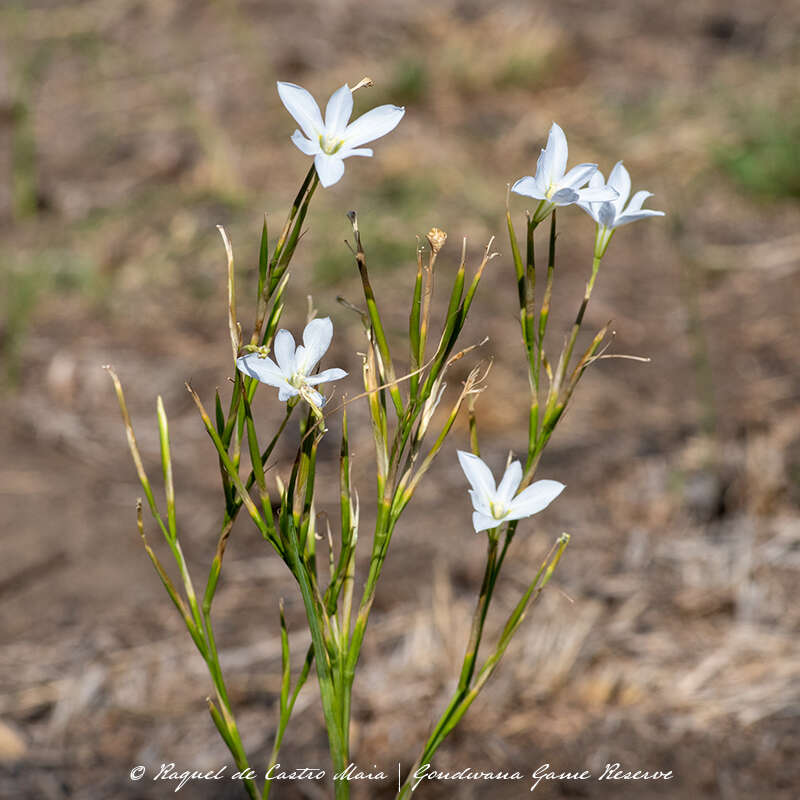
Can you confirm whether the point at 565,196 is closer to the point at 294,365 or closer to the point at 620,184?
the point at 620,184

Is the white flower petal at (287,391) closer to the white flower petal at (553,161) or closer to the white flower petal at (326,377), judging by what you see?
the white flower petal at (326,377)

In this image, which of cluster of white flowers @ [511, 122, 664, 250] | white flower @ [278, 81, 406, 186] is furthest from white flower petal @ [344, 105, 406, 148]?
cluster of white flowers @ [511, 122, 664, 250]

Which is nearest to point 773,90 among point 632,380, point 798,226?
point 798,226

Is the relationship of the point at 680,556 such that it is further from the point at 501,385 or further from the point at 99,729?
the point at 99,729

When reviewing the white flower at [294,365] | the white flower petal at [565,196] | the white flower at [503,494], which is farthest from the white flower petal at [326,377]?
the white flower petal at [565,196]

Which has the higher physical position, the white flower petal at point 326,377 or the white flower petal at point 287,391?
the white flower petal at point 326,377

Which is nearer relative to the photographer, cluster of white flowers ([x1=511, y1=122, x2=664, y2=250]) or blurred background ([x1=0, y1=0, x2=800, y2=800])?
cluster of white flowers ([x1=511, y1=122, x2=664, y2=250])

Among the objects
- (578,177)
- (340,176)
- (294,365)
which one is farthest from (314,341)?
(578,177)

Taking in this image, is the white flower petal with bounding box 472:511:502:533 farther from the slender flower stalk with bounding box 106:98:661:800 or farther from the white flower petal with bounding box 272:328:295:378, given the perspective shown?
the white flower petal with bounding box 272:328:295:378
